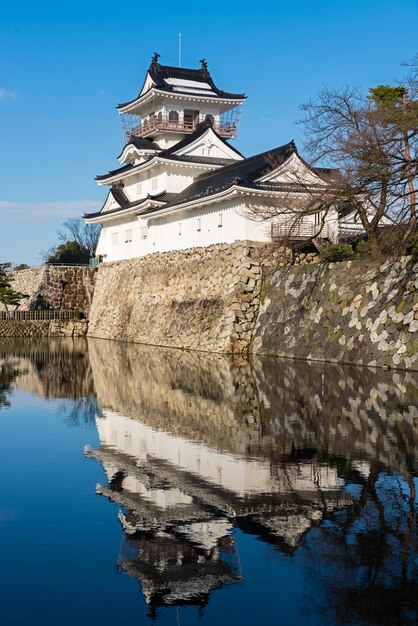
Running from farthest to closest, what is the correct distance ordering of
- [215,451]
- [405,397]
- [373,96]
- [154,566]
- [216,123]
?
1. [216,123]
2. [373,96]
3. [405,397]
4. [215,451]
5. [154,566]

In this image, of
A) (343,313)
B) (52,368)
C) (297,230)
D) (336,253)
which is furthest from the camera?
(297,230)

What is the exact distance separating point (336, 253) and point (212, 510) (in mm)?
16771

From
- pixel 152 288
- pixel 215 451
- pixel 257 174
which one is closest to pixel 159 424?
pixel 215 451

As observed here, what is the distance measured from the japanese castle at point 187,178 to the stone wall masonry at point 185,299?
0.62 meters

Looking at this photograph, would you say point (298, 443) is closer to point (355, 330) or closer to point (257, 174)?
point (355, 330)

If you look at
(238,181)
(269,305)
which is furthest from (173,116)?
(269,305)

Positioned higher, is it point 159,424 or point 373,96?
point 373,96

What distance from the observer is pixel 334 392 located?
13.9m

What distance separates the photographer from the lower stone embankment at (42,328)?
39781 mm

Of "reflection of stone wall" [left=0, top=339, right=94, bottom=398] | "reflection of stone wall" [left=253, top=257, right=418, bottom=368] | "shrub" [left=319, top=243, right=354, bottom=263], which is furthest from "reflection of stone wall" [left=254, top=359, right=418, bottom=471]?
"shrub" [left=319, top=243, right=354, bottom=263]

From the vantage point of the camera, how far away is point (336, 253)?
22469 millimetres

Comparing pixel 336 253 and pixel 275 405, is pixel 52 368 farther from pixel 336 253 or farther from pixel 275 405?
pixel 275 405

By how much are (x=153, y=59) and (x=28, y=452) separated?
105 ft

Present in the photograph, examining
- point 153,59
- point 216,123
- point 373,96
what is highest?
point 153,59
